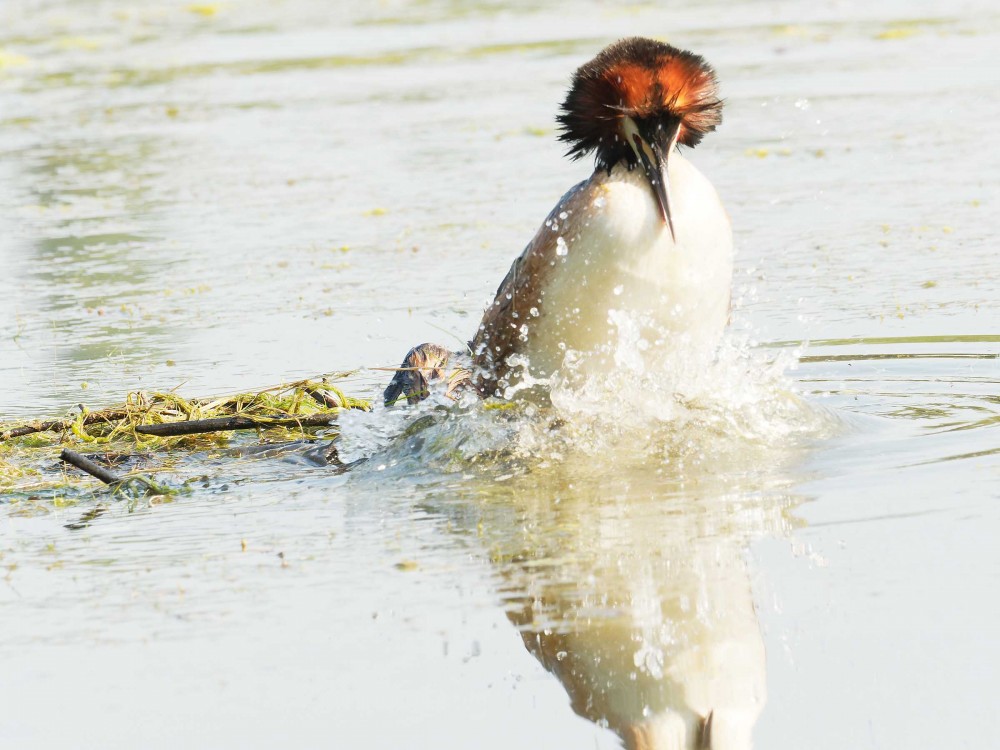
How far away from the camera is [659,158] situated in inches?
242

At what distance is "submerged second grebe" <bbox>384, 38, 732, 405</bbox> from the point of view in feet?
20.3

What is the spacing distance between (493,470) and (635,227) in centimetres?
103

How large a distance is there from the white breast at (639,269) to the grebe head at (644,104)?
0.26 feet

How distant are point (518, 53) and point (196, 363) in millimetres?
12466

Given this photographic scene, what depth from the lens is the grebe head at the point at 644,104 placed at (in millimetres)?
6145

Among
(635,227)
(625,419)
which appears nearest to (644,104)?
(635,227)

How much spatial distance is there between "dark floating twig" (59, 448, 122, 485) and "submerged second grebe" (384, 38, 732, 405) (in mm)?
1654

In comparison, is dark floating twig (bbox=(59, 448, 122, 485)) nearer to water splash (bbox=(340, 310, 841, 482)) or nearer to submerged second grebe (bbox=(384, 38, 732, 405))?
water splash (bbox=(340, 310, 841, 482))

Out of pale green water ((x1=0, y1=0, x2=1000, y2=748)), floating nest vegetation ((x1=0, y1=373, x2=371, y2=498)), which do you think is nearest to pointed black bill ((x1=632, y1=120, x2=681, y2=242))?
pale green water ((x1=0, y1=0, x2=1000, y2=748))

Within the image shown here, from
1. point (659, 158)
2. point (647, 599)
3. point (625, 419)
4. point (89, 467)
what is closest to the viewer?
point (647, 599)

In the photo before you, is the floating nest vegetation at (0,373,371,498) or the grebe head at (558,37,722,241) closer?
the grebe head at (558,37,722,241)

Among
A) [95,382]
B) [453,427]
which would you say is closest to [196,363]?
[95,382]

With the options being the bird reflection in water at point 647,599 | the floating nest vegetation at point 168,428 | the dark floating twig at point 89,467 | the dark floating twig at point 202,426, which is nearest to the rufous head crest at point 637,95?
the bird reflection in water at point 647,599

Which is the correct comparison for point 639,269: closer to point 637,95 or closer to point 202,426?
point 637,95
